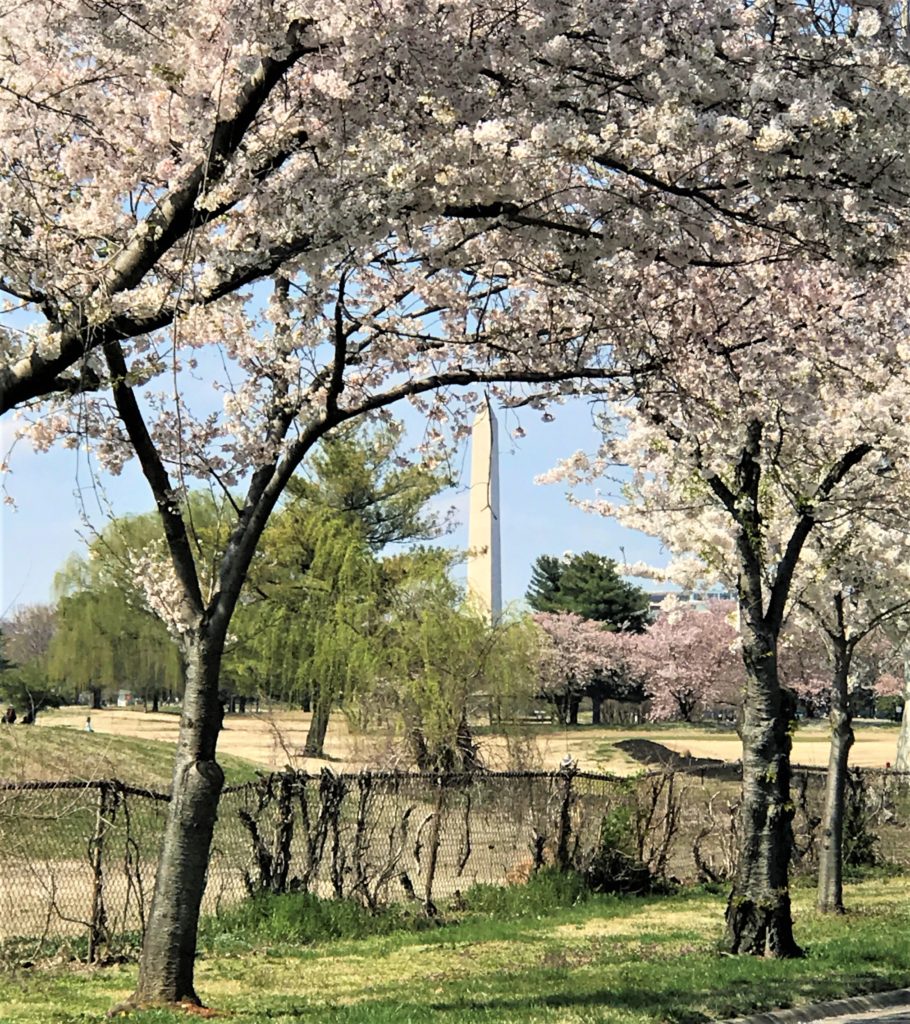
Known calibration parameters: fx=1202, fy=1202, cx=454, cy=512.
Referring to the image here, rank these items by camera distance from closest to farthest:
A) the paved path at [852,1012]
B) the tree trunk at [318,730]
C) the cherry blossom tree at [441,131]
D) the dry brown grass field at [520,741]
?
the cherry blossom tree at [441,131], the paved path at [852,1012], the dry brown grass field at [520,741], the tree trunk at [318,730]

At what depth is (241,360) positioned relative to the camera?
9.52 m

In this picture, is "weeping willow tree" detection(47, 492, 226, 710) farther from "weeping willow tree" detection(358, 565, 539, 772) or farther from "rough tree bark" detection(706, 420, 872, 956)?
"rough tree bark" detection(706, 420, 872, 956)

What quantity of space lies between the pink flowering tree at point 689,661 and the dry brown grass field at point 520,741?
2004 millimetres

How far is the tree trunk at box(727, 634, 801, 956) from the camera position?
10109 mm

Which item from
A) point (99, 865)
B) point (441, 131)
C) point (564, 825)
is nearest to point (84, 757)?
point (564, 825)

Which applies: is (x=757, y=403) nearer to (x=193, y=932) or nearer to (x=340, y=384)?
(x=340, y=384)

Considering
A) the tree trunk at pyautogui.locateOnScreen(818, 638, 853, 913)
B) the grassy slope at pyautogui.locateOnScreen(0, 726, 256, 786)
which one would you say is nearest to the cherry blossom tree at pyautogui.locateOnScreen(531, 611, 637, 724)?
the grassy slope at pyautogui.locateOnScreen(0, 726, 256, 786)

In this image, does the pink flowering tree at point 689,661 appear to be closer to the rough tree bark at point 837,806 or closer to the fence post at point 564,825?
the fence post at point 564,825

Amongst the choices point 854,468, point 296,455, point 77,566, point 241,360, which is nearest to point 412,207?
point 296,455

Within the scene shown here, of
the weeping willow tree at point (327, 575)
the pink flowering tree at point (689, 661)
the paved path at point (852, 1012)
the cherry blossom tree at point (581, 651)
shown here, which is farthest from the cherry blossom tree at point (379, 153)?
the cherry blossom tree at point (581, 651)

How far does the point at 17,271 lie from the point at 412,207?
199cm

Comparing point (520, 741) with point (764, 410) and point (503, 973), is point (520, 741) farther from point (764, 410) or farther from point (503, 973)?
point (764, 410)

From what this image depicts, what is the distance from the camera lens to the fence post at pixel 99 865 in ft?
32.1

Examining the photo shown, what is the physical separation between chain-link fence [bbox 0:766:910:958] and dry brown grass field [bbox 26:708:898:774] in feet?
10.6
